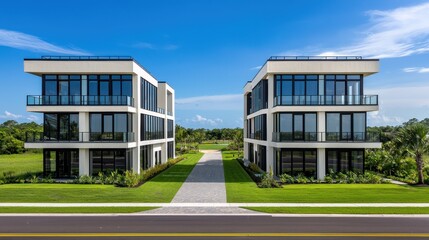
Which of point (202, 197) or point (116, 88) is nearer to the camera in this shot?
point (202, 197)

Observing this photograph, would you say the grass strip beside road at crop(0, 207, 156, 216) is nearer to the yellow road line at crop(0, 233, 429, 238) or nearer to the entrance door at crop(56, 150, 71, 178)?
the yellow road line at crop(0, 233, 429, 238)

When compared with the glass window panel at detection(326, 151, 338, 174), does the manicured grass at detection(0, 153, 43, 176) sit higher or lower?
lower

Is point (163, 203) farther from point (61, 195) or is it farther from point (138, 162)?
point (138, 162)

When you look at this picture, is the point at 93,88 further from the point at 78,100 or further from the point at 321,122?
the point at 321,122

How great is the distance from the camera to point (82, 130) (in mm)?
31375

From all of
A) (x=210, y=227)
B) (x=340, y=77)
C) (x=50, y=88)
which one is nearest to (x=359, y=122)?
(x=340, y=77)

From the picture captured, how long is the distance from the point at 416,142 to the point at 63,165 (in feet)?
101

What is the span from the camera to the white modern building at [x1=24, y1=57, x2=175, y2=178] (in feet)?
101

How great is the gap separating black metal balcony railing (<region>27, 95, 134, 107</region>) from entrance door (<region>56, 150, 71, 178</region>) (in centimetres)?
467

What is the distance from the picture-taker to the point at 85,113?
1234 inches

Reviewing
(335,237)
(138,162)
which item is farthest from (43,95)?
(335,237)

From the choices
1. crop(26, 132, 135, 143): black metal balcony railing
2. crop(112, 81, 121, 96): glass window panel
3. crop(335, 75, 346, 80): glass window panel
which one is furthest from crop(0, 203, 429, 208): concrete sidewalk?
crop(335, 75, 346, 80): glass window panel

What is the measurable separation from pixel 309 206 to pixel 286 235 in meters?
5.98

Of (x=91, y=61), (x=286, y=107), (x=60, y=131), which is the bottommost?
(x=60, y=131)
